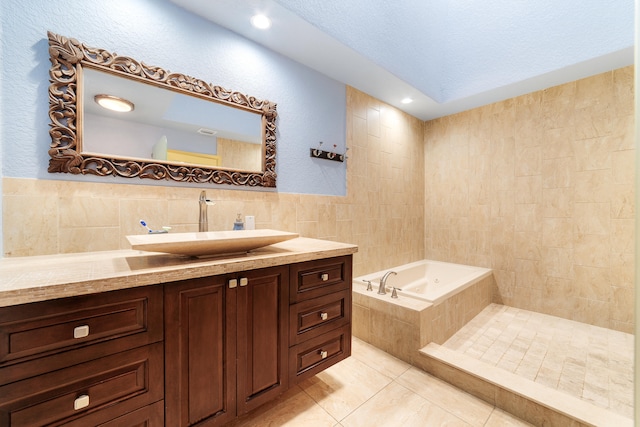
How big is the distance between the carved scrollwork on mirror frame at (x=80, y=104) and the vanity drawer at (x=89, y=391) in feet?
3.15

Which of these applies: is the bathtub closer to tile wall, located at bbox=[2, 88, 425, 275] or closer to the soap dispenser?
tile wall, located at bbox=[2, 88, 425, 275]

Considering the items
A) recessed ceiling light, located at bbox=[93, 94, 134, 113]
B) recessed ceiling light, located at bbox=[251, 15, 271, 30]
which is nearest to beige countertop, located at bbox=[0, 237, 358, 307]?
recessed ceiling light, located at bbox=[93, 94, 134, 113]

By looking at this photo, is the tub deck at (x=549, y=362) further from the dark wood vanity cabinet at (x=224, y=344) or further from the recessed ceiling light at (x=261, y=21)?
the recessed ceiling light at (x=261, y=21)

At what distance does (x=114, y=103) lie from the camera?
4.50 feet

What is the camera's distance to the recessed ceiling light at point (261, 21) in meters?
1.66

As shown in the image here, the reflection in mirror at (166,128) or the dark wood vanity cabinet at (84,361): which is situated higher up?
the reflection in mirror at (166,128)

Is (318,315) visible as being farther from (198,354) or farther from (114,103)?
(114,103)

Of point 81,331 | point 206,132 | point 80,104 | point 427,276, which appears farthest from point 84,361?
point 427,276

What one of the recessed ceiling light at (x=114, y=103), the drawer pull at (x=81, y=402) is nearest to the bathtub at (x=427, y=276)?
the drawer pull at (x=81, y=402)

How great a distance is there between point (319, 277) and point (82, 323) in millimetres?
978

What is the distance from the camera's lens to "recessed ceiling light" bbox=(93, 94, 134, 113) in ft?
4.36

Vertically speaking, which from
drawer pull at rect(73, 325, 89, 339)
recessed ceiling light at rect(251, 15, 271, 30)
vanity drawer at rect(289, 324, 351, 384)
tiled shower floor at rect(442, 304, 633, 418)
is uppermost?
recessed ceiling light at rect(251, 15, 271, 30)

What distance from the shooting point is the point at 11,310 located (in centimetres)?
71

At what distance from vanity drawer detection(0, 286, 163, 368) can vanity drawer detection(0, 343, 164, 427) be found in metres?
0.05
